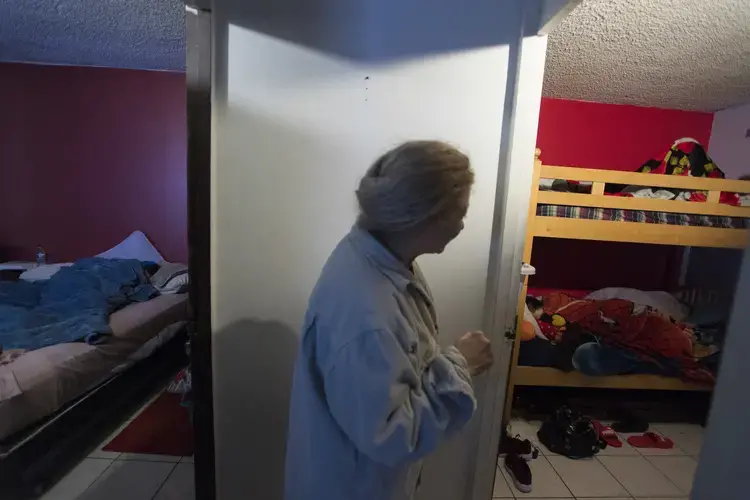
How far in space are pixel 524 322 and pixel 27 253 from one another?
3.55 m

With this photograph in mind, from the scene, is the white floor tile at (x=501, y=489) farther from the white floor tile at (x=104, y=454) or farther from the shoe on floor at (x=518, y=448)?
the white floor tile at (x=104, y=454)

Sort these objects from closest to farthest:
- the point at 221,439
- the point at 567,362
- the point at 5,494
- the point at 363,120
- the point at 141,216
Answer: the point at 363,120, the point at 221,439, the point at 5,494, the point at 567,362, the point at 141,216

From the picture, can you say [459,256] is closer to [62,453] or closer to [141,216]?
[62,453]

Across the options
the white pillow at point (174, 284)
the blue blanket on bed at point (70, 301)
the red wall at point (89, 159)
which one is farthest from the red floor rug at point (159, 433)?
the red wall at point (89, 159)

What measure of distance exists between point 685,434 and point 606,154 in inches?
72.2

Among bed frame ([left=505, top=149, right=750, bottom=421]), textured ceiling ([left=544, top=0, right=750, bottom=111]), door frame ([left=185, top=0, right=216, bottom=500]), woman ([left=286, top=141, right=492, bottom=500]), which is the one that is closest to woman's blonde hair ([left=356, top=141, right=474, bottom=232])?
woman ([left=286, top=141, right=492, bottom=500])

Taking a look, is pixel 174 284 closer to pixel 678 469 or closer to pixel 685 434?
pixel 678 469

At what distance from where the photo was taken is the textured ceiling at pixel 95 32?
6.49ft

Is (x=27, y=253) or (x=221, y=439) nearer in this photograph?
(x=221, y=439)

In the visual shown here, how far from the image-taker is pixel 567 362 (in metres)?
2.19

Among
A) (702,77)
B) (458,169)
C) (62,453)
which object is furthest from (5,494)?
(702,77)

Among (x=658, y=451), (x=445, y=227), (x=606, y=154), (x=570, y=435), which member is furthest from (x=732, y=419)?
(x=606, y=154)

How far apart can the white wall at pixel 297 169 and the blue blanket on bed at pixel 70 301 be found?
1233 millimetres

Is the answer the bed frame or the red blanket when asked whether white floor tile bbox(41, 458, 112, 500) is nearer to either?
the bed frame
